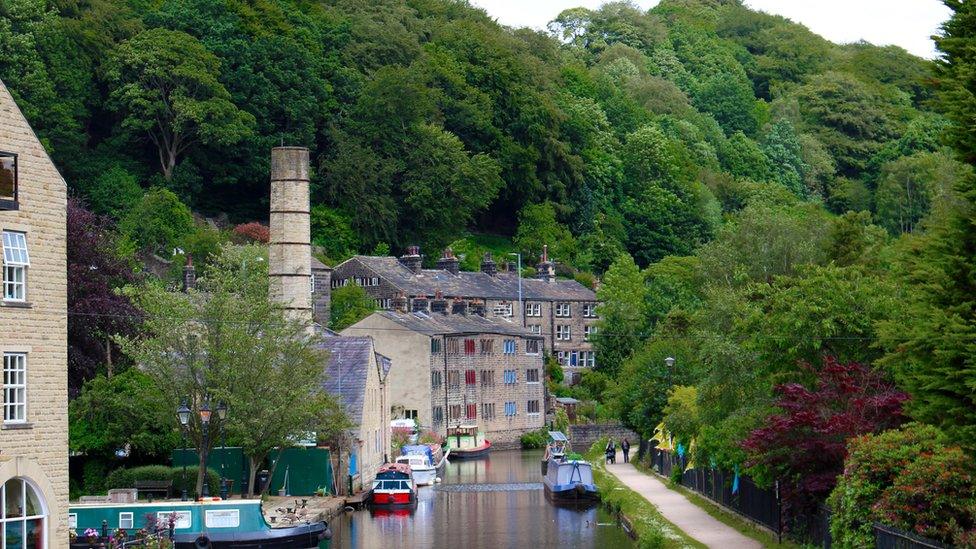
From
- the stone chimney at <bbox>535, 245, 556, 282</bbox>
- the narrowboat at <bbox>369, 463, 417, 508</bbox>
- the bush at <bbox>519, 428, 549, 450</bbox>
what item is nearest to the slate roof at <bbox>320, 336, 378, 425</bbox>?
the narrowboat at <bbox>369, 463, 417, 508</bbox>

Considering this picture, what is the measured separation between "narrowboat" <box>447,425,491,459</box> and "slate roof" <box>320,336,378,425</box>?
24.1 metres

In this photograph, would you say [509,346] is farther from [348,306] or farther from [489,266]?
[348,306]

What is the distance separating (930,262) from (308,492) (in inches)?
1275

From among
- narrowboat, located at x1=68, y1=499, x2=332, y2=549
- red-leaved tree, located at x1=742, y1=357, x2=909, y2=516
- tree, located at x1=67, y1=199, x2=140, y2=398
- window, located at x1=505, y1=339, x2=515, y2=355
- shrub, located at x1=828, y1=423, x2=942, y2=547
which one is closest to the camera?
shrub, located at x1=828, y1=423, x2=942, y2=547

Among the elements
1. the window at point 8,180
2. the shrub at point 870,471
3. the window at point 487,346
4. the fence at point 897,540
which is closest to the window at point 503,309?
the window at point 487,346

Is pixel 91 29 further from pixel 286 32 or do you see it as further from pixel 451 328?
pixel 451 328

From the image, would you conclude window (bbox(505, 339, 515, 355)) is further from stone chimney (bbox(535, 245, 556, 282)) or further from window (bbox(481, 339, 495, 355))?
stone chimney (bbox(535, 245, 556, 282))

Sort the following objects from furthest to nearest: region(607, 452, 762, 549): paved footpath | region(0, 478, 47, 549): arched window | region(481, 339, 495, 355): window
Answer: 1. region(481, 339, 495, 355): window
2. region(607, 452, 762, 549): paved footpath
3. region(0, 478, 47, 549): arched window

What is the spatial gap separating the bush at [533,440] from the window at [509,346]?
5059mm

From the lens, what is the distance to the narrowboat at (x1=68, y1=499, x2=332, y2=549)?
43.5 m

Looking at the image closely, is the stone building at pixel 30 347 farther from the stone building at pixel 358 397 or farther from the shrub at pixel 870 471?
the stone building at pixel 358 397

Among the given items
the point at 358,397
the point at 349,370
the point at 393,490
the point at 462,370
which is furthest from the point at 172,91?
the point at 393,490

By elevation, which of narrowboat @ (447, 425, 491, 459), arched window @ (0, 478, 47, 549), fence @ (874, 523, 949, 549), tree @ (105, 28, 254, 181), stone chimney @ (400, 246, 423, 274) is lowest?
fence @ (874, 523, 949, 549)

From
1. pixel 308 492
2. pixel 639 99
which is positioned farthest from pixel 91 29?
pixel 639 99
